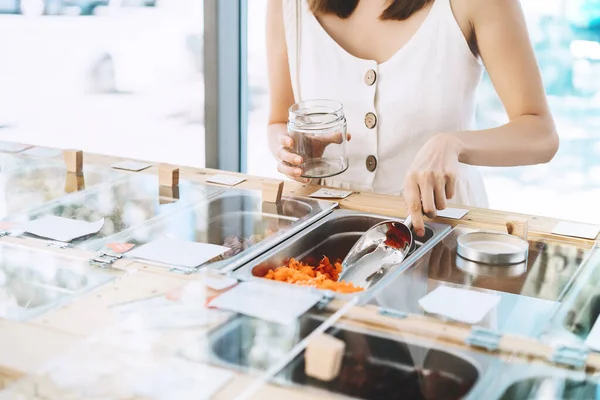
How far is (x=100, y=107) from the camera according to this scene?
4473mm

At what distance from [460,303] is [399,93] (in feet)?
3.15

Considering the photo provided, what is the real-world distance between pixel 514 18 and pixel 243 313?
1178 millimetres

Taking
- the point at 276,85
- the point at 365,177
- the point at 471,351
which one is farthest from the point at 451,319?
the point at 276,85

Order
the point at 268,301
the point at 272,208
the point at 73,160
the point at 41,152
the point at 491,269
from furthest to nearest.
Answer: the point at 41,152
the point at 73,160
the point at 272,208
the point at 491,269
the point at 268,301

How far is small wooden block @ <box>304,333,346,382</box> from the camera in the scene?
3.34ft

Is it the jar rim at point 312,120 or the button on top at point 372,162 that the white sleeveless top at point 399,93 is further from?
the jar rim at point 312,120

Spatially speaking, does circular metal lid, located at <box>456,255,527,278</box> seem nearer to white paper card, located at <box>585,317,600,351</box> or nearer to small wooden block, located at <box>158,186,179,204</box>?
white paper card, located at <box>585,317,600,351</box>

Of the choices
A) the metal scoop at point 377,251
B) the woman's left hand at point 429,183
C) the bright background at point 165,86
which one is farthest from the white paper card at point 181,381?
the bright background at point 165,86

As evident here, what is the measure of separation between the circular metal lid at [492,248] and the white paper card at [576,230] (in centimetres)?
14

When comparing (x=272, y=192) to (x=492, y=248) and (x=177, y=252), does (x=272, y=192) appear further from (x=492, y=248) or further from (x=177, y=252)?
(x=492, y=248)

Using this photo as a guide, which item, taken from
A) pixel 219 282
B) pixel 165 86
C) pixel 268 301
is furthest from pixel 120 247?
pixel 165 86

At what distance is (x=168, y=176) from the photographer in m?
2.02

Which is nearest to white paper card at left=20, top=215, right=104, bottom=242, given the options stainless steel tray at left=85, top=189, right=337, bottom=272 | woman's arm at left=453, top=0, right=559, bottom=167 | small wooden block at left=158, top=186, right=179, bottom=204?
stainless steel tray at left=85, top=189, right=337, bottom=272

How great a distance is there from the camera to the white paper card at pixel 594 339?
43.9 inches
